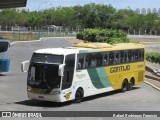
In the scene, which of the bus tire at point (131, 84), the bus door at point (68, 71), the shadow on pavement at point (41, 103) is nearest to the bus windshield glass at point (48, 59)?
the bus door at point (68, 71)

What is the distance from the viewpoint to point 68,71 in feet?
65.8

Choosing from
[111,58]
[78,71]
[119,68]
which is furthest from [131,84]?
[78,71]

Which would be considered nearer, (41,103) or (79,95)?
(41,103)

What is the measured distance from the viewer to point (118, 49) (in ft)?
81.1

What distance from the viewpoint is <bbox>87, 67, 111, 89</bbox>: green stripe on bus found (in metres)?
22.2

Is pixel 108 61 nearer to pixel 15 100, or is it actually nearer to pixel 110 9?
pixel 15 100

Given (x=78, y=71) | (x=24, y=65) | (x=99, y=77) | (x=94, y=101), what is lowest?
(x=94, y=101)

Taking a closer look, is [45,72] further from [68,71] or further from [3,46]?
[3,46]

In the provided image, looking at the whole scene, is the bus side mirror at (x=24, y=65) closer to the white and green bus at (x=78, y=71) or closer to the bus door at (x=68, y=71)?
the white and green bus at (x=78, y=71)

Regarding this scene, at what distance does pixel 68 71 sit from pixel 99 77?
310 centimetres

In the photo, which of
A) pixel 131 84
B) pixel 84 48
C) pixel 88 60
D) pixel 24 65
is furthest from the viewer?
pixel 131 84

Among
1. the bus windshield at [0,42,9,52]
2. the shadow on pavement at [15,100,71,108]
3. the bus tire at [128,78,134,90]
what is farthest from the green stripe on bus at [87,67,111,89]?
the bus windshield at [0,42,9,52]

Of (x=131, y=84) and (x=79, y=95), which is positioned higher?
(x=79, y=95)

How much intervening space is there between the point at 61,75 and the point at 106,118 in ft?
11.5
